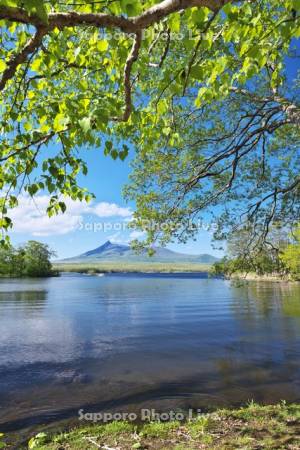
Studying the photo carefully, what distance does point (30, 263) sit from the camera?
140 metres

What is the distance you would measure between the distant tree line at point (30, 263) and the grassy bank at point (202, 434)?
415 feet

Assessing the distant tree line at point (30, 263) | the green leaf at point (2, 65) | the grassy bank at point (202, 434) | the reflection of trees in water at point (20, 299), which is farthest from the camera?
the distant tree line at point (30, 263)

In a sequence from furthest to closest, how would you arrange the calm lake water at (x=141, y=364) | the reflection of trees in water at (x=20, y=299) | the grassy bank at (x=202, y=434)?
1. the reflection of trees in water at (x=20, y=299)
2. the calm lake water at (x=141, y=364)
3. the grassy bank at (x=202, y=434)

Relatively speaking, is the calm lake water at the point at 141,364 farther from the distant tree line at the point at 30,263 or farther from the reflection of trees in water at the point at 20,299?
the distant tree line at the point at 30,263

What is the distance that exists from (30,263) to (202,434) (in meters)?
143

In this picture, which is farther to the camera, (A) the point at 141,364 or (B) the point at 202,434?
(A) the point at 141,364

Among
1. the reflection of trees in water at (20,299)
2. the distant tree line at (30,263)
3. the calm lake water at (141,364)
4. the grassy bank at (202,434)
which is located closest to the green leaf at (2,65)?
the grassy bank at (202,434)

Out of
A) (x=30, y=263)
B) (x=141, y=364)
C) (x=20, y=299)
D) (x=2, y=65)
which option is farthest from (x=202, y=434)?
(x=30, y=263)

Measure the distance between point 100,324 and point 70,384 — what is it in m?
15.9

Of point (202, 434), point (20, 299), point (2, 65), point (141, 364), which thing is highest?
point (2, 65)

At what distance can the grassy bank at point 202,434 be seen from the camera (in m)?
7.18

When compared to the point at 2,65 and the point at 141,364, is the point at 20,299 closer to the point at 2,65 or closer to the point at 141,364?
the point at 141,364

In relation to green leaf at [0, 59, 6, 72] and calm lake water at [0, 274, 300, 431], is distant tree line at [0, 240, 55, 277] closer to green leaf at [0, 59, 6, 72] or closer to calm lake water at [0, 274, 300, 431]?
calm lake water at [0, 274, 300, 431]

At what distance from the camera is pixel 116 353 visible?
741 inches
